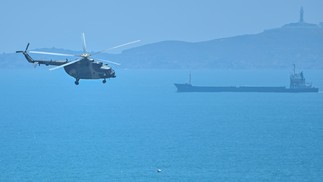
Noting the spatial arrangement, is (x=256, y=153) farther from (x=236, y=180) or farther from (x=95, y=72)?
(x=95, y=72)

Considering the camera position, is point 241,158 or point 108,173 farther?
point 241,158

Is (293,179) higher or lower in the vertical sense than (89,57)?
lower

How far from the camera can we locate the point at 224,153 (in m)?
193

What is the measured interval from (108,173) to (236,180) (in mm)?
31344

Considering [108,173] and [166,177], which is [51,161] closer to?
[108,173]

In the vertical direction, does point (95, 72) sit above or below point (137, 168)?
above

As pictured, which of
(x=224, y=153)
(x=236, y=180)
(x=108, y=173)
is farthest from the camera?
(x=224, y=153)

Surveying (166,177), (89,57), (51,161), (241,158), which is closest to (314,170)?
(241,158)

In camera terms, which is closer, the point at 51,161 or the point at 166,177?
the point at 166,177

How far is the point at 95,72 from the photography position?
37656 mm

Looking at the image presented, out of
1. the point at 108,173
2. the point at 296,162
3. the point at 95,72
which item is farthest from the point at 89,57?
the point at 296,162

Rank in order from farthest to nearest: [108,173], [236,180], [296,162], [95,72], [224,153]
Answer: [224,153] → [296,162] → [108,173] → [236,180] → [95,72]

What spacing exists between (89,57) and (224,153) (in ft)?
514

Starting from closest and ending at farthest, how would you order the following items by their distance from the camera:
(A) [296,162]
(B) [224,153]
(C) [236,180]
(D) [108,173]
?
1. (C) [236,180]
2. (D) [108,173]
3. (A) [296,162]
4. (B) [224,153]
